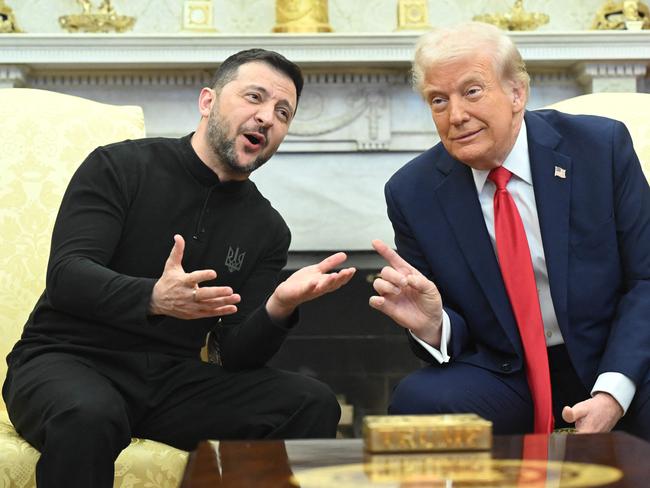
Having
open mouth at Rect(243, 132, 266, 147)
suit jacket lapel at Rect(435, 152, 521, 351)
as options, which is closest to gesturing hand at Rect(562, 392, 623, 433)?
suit jacket lapel at Rect(435, 152, 521, 351)

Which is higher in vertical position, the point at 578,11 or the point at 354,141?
the point at 578,11

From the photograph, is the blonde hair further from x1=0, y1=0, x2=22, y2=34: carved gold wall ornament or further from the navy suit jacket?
x1=0, y1=0, x2=22, y2=34: carved gold wall ornament

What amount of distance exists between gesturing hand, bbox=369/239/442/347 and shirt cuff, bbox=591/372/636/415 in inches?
12.7

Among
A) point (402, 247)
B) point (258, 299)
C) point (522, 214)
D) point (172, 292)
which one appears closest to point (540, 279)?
point (522, 214)

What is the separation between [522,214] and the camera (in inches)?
88.2

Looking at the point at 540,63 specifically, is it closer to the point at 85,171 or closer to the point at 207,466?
the point at 85,171

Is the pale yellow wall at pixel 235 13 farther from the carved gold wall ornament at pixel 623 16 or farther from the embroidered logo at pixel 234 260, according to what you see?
the embroidered logo at pixel 234 260

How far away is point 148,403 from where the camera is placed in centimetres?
212

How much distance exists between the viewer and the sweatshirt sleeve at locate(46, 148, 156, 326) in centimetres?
201

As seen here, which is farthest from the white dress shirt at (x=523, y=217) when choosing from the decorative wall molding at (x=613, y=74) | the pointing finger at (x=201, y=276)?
the decorative wall molding at (x=613, y=74)

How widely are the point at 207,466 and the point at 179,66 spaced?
258 cm

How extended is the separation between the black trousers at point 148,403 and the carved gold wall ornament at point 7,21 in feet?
6.63

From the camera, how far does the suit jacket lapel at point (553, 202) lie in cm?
215

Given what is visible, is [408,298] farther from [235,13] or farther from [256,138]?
[235,13]
